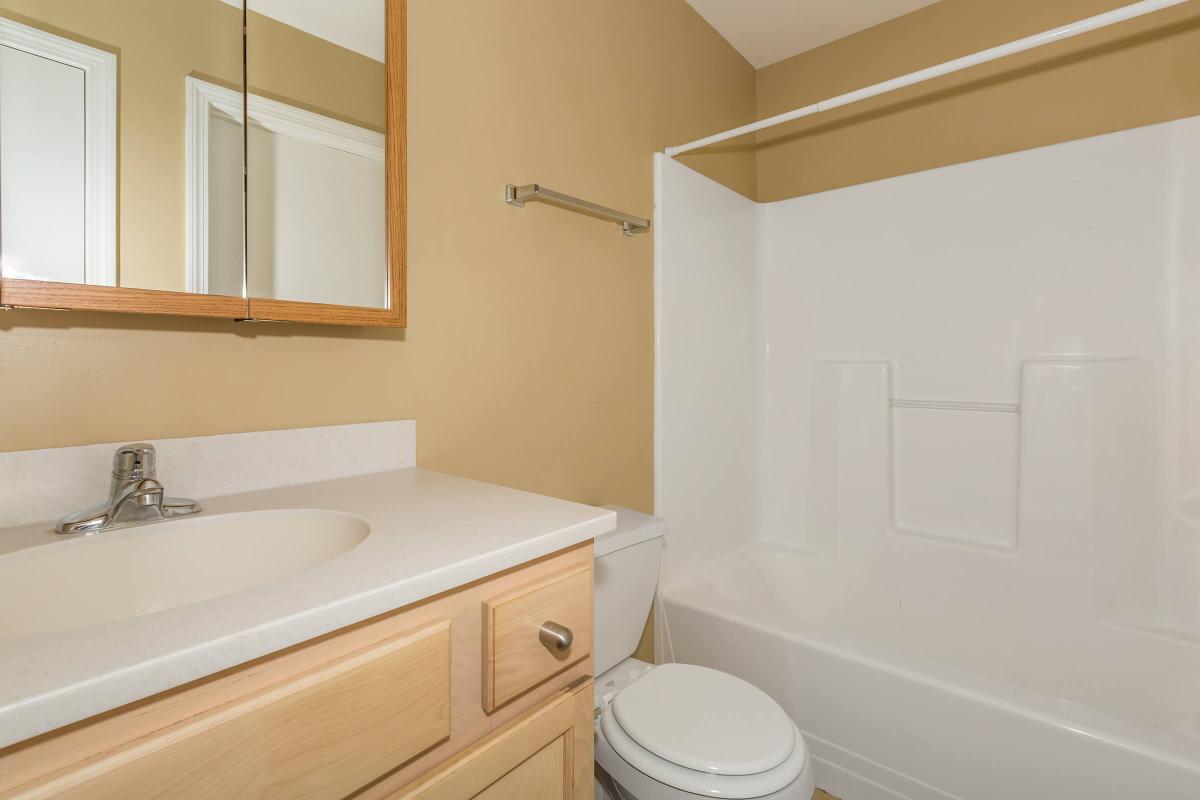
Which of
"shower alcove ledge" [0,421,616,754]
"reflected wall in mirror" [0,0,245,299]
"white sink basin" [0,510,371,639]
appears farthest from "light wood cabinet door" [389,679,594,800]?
"reflected wall in mirror" [0,0,245,299]

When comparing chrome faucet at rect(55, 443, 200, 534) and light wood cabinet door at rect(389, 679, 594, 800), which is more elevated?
chrome faucet at rect(55, 443, 200, 534)

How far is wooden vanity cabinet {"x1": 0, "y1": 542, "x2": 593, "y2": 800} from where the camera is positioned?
0.43 m

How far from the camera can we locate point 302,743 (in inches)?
20.7

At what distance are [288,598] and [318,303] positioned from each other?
645 mm

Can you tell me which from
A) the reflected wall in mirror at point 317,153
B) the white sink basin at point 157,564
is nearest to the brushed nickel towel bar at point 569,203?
the reflected wall in mirror at point 317,153

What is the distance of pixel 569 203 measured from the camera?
1.47 meters

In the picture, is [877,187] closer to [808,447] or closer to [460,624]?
[808,447]

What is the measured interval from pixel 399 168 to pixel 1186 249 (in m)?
2.18

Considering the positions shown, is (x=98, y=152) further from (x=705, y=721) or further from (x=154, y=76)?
(x=705, y=721)

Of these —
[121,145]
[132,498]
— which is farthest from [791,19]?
[132,498]

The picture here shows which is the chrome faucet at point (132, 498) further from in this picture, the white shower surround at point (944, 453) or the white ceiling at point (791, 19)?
the white ceiling at point (791, 19)

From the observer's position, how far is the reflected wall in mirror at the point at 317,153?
0.99 m

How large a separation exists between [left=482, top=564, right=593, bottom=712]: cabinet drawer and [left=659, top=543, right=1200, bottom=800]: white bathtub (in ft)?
3.07

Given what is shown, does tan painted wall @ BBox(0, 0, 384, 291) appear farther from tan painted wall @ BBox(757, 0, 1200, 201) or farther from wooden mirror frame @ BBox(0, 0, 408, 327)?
tan painted wall @ BBox(757, 0, 1200, 201)
